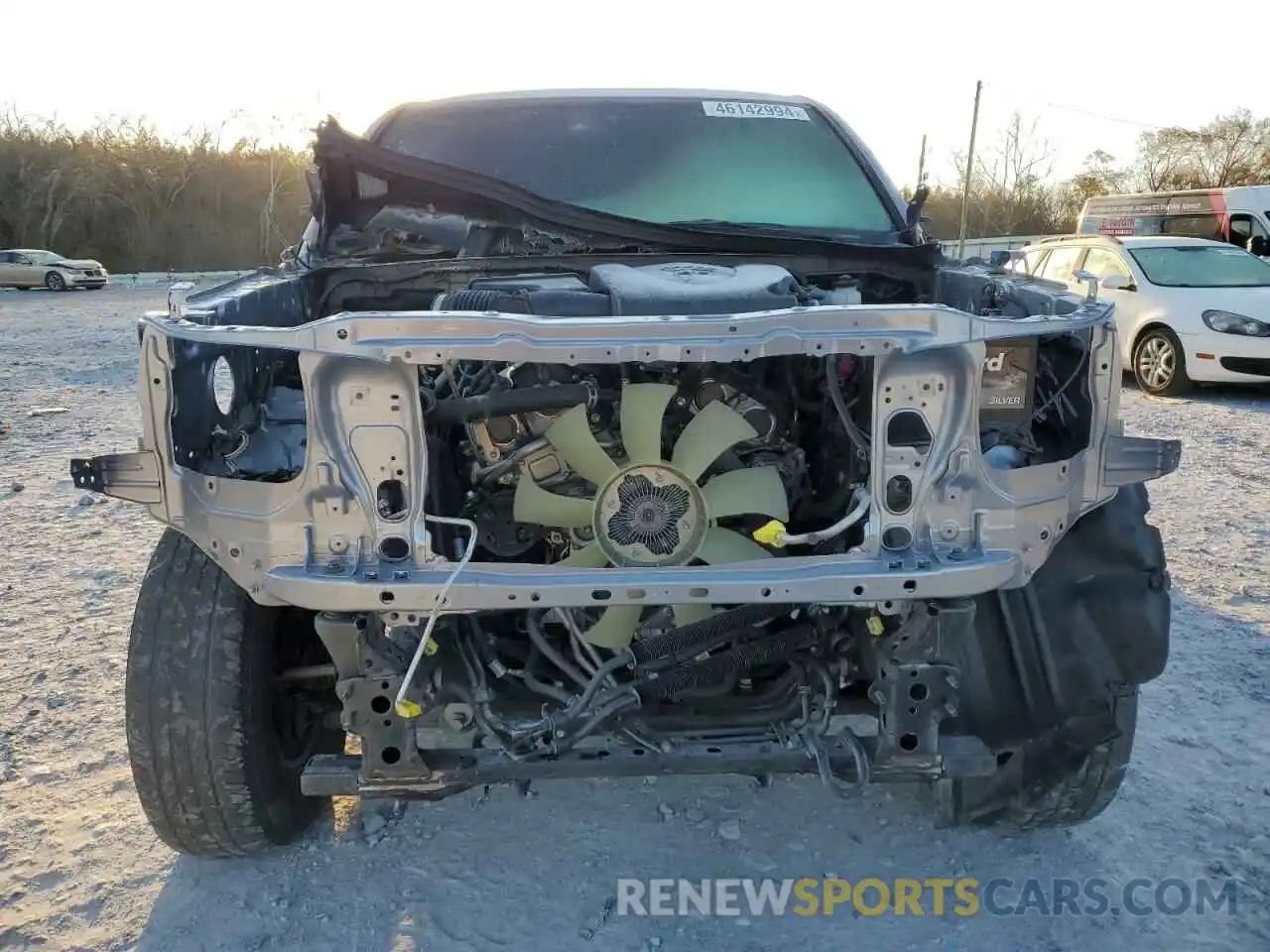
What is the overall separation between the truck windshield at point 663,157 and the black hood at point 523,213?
31 cm

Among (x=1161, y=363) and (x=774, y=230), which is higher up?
(x=774, y=230)

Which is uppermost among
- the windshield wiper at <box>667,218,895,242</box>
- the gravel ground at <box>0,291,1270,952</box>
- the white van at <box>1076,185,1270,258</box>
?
the white van at <box>1076,185,1270,258</box>

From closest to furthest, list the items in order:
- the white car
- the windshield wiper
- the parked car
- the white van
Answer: the windshield wiper, the white car, the white van, the parked car

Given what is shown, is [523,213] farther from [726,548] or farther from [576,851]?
[576,851]

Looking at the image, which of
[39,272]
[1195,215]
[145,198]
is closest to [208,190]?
[145,198]

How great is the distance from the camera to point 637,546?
6.94 feet

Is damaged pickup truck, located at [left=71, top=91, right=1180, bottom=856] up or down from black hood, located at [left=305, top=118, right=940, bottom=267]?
down

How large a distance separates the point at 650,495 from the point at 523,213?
1336 mm

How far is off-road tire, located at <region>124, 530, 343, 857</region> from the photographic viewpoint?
86.4 inches

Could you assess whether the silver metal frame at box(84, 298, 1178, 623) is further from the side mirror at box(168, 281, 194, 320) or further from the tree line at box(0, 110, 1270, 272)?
the tree line at box(0, 110, 1270, 272)

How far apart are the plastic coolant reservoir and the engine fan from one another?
0.54 metres

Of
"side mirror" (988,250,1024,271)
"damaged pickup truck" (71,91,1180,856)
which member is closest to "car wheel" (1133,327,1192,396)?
"side mirror" (988,250,1024,271)

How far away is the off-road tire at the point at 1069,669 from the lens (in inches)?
86.7

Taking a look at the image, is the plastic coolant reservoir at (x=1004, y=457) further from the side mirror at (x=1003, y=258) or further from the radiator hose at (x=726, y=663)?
the side mirror at (x=1003, y=258)
